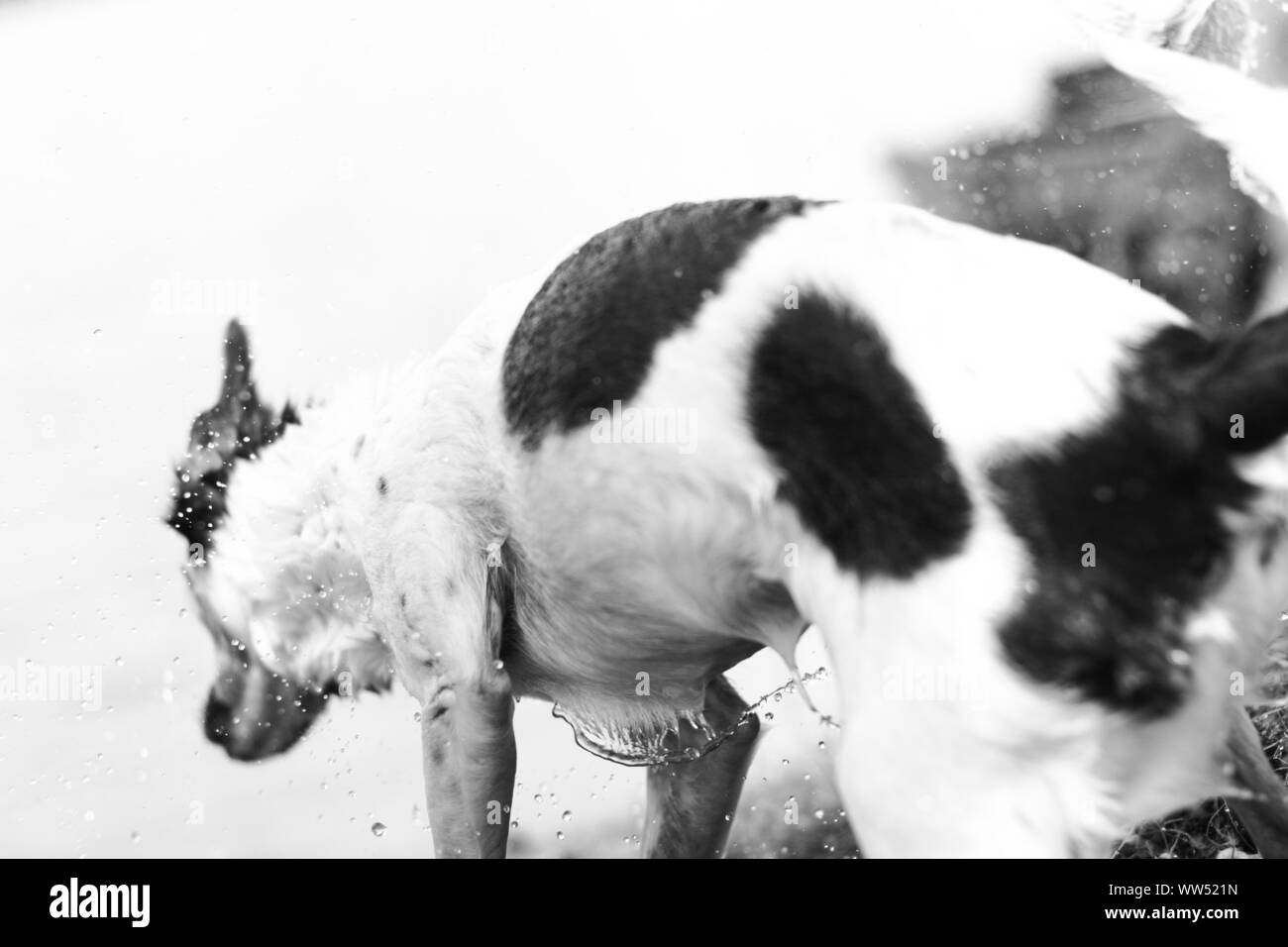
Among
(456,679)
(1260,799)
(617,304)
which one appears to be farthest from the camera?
(456,679)

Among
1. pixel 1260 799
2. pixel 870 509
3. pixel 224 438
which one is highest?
pixel 870 509

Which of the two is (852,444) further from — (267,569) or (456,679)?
(267,569)

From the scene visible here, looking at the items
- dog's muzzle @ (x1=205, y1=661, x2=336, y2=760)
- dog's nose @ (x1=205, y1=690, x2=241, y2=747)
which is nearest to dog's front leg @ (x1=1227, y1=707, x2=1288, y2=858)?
dog's muzzle @ (x1=205, y1=661, x2=336, y2=760)

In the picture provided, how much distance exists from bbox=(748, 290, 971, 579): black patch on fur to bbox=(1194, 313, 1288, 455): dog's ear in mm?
387

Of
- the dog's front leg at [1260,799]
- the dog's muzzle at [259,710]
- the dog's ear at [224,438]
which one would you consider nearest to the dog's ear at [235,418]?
the dog's ear at [224,438]

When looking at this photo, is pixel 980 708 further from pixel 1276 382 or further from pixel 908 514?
pixel 1276 382

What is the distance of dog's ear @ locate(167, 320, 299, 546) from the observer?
3283 mm

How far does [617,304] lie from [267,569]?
155cm

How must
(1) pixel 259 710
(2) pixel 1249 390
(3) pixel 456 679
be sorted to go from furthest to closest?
(1) pixel 259 710
(3) pixel 456 679
(2) pixel 1249 390

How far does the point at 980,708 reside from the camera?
1.75 metres

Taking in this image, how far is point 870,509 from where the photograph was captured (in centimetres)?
187

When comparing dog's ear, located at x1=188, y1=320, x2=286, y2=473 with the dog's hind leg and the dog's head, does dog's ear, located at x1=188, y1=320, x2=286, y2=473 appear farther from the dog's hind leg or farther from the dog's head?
the dog's hind leg

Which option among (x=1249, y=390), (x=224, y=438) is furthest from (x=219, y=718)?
(x=1249, y=390)
